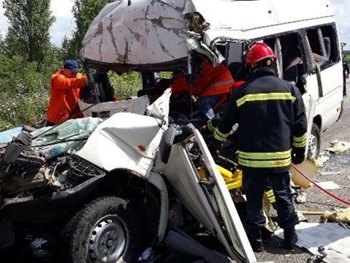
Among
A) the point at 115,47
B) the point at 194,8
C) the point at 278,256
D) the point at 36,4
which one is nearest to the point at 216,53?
the point at 194,8

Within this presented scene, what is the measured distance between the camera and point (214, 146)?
14.4 feet

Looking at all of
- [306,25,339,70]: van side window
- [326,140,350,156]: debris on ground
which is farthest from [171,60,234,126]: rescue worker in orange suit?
[326,140,350,156]: debris on ground

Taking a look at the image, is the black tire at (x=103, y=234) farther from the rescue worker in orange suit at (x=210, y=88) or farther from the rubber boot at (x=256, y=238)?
the rescue worker in orange suit at (x=210, y=88)

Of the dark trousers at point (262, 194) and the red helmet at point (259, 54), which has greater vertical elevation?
the red helmet at point (259, 54)

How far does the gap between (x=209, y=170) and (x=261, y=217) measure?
0.94m

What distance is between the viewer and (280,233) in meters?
4.48

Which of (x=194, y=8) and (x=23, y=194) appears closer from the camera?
(x=23, y=194)

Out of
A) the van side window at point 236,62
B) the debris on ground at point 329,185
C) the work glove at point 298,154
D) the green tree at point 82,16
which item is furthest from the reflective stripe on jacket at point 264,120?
the green tree at point 82,16

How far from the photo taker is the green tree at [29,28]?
94.7 feet

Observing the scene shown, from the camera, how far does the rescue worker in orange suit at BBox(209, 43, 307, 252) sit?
157 inches

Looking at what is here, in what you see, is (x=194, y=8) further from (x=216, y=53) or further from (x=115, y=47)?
(x=115, y=47)

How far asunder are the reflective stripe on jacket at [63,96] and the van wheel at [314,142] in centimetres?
303

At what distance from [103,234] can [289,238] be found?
1.67 meters

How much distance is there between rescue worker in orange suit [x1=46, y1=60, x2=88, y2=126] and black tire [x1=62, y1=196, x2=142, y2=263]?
2536 mm
